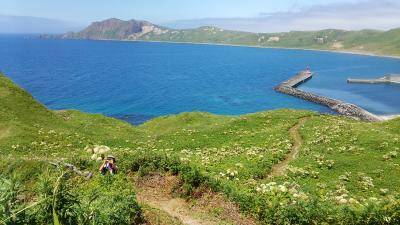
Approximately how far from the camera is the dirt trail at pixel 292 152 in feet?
125

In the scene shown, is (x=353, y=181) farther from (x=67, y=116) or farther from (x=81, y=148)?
(x=67, y=116)

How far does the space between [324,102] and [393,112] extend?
23409 mm

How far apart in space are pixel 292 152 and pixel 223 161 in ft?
35.1

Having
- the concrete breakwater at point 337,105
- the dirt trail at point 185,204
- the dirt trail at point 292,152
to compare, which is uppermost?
the dirt trail at point 185,204

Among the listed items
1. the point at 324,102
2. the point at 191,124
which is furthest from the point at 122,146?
the point at 324,102

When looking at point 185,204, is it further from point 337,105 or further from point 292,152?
point 337,105

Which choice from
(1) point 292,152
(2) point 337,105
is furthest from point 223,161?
(2) point 337,105

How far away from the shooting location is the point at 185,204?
27.9 meters

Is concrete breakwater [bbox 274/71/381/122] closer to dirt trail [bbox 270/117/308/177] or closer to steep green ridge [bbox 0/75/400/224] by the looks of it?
steep green ridge [bbox 0/75/400/224]

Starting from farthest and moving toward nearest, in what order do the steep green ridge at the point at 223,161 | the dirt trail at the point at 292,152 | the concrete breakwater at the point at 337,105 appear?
the concrete breakwater at the point at 337,105
the dirt trail at the point at 292,152
the steep green ridge at the point at 223,161

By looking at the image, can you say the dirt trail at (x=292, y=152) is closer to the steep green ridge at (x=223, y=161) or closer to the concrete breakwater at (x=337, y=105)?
the steep green ridge at (x=223, y=161)

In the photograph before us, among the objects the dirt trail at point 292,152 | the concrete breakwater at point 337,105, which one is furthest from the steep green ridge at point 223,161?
the concrete breakwater at point 337,105

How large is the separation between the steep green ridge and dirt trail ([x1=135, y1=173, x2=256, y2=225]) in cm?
72

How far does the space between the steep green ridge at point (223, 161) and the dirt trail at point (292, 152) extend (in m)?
0.66
